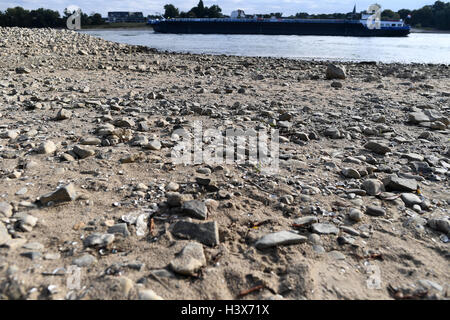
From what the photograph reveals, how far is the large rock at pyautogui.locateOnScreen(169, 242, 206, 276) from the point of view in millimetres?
1878

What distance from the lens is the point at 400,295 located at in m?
1.82

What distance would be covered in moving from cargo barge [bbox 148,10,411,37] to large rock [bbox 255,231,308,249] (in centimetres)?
5518

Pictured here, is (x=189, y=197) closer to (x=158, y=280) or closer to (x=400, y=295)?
(x=158, y=280)

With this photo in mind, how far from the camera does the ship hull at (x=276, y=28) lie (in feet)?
168

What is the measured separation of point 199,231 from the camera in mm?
2246

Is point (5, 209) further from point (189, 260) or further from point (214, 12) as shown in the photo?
point (214, 12)

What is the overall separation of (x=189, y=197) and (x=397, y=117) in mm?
4423

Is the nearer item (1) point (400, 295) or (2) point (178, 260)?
(1) point (400, 295)

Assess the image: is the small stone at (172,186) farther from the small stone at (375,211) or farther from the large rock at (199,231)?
the small stone at (375,211)

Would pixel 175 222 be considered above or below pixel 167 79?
below

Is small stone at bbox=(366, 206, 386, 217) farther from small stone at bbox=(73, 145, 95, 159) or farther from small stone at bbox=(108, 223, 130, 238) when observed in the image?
small stone at bbox=(73, 145, 95, 159)

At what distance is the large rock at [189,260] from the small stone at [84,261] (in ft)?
1.51

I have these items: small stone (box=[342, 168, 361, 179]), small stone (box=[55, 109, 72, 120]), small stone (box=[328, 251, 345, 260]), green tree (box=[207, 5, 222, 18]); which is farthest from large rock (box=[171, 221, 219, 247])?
green tree (box=[207, 5, 222, 18])
